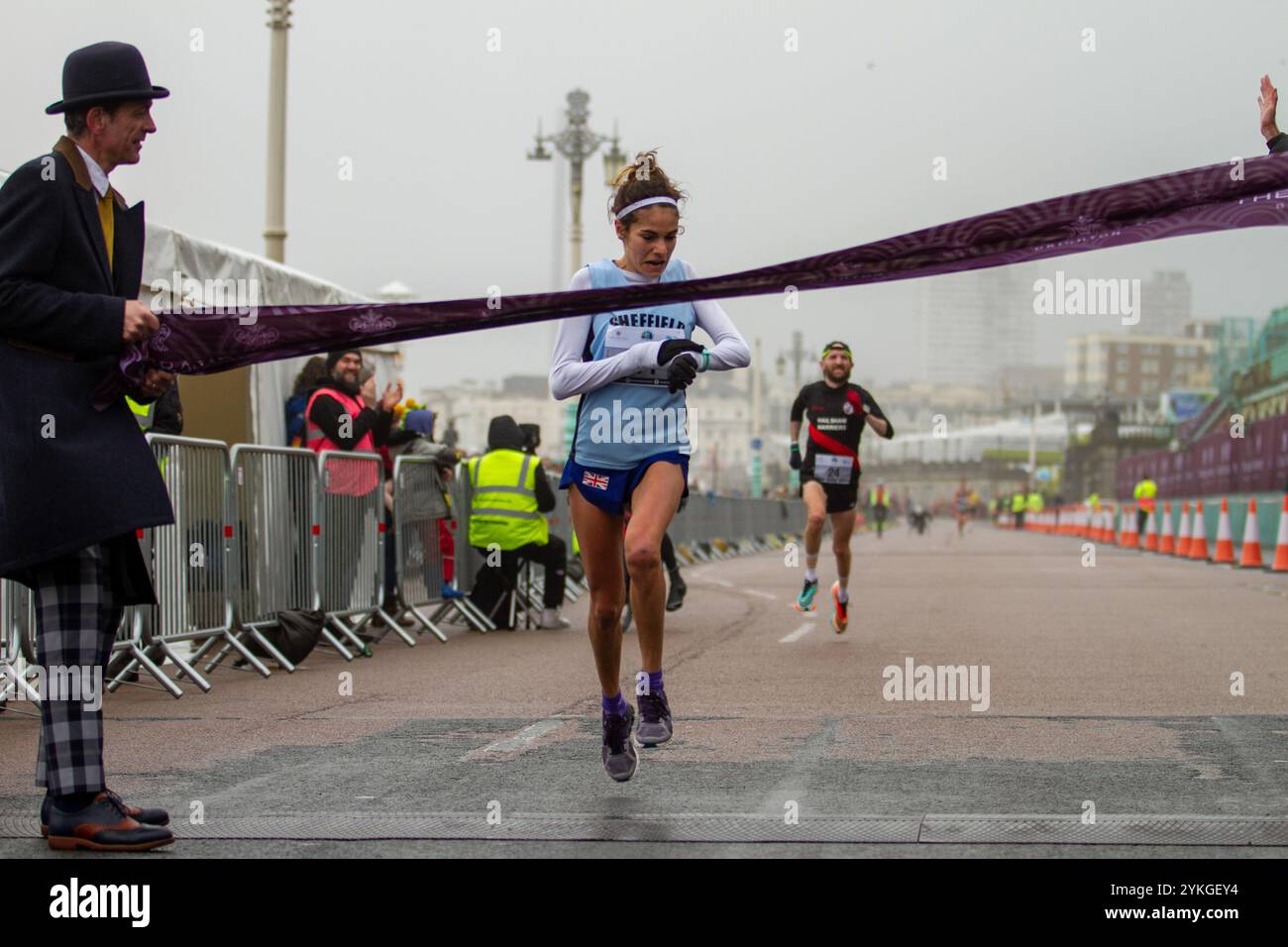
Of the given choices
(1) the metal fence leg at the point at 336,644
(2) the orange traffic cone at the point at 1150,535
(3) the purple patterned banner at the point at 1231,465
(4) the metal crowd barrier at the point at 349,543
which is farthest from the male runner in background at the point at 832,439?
(2) the orange traffic cone at the point at 1150,535

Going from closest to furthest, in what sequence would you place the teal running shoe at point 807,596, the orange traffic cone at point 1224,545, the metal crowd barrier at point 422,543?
the metal crowd barrier at point 422,543 → the teal running shoe at point 807,596 → the orange traffic cone at point 1224,545

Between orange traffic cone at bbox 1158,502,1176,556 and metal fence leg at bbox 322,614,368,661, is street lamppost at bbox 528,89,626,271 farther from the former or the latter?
metal fence leg at bbox 322,614,368,661

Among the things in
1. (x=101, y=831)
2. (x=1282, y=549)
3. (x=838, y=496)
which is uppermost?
(x=838, y=496)

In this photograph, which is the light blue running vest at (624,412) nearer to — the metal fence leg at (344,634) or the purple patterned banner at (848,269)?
the purple patterned banner at (848,269)

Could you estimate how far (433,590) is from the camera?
14.2 meters

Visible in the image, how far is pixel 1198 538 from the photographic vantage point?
101ft

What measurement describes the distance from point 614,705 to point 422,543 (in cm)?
824

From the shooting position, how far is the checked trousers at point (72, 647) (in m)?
4.89

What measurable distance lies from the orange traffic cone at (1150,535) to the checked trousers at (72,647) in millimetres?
33564

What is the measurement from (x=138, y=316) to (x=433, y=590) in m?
9.46

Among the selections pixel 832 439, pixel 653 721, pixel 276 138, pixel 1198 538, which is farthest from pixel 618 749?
pixel 1198 538

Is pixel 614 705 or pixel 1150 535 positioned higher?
pixel 614 705

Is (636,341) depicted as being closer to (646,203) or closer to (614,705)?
(646,203)
